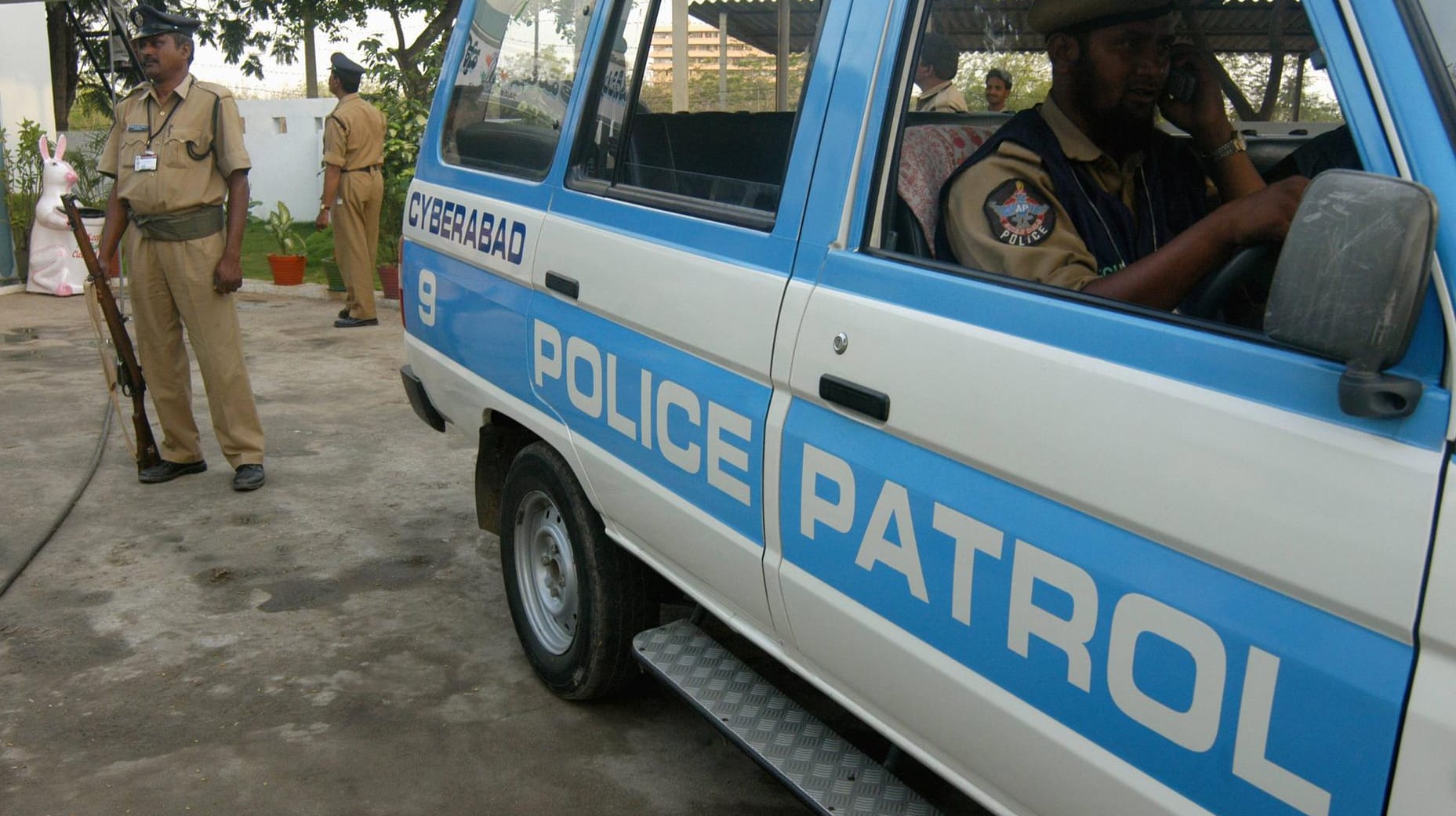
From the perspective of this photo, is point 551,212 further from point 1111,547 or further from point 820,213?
point 1111,547

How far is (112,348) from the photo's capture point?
5.56 meters

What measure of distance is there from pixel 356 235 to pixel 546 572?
6.43 metres

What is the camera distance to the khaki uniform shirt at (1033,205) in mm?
2088

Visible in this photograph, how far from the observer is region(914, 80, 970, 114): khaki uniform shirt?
2.41 metres

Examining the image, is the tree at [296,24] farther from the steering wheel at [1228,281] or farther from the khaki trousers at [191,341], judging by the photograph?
the steering wheel at [1228,281]

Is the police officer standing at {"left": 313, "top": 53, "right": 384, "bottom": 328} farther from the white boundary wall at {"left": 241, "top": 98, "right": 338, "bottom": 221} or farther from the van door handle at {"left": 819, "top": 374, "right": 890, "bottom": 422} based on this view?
A: the van door handle at {"left": 819, "top": 374, "right": 890, "bottom": 422}

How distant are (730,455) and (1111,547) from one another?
0.87 meters

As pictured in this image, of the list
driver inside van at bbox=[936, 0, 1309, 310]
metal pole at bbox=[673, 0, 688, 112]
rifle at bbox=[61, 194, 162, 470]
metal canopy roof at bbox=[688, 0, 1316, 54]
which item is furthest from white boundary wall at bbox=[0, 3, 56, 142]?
driver inside van at bbox=[936, 0, 1309, 310]

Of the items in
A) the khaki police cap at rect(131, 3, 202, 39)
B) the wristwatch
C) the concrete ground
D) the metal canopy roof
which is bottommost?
the concrete ground

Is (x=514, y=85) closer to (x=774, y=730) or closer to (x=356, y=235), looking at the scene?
(x=774, y=730)

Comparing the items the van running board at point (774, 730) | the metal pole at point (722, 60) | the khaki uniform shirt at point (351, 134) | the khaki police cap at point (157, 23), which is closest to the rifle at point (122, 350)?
the khaki police cap at point (157, 23)

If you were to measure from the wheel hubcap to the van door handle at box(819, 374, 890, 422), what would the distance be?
4.57ft

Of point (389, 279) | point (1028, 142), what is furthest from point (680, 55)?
point (389, 279)

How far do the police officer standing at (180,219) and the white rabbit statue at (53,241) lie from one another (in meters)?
5.75
